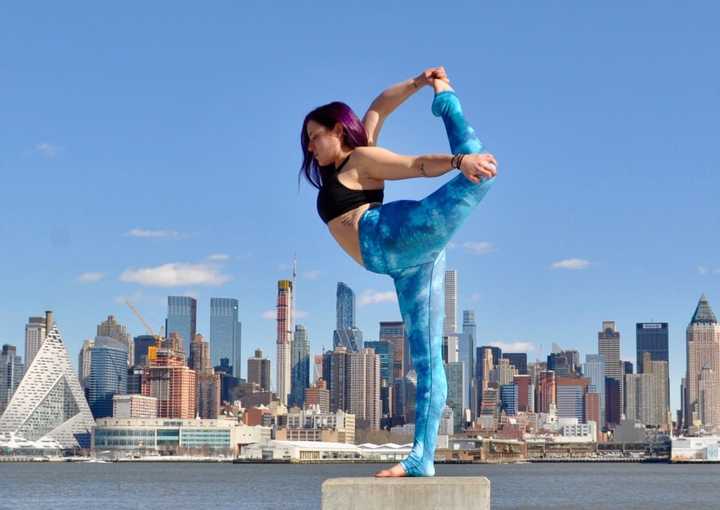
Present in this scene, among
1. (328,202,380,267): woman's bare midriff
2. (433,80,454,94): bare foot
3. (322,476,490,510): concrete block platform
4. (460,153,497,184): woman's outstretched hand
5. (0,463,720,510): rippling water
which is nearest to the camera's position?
(460,153,497,184): woman's outstretched hand

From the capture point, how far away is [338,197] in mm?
8539

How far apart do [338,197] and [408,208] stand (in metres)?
0.57

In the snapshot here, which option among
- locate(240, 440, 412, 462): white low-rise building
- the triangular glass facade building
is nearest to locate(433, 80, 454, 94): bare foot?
locate(240, 440, 412, 462): white low-rise building

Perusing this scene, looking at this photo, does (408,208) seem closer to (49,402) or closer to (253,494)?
(253,494)

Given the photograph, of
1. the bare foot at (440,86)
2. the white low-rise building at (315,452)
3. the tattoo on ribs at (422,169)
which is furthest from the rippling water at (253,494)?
the white low-rise building at (315,452)

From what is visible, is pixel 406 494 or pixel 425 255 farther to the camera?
pixel 425 255

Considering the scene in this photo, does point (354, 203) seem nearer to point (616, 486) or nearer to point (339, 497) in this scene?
point (339, 497)

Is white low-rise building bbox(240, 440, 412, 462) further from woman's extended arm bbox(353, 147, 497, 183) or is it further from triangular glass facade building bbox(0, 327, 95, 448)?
woman's extended arm bbox(353, 147, 497, 183)

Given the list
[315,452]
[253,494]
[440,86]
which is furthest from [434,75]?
[315,452]

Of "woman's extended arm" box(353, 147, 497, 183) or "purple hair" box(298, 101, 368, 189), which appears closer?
"woman's extended arm" box(353, 147, 497, 183)

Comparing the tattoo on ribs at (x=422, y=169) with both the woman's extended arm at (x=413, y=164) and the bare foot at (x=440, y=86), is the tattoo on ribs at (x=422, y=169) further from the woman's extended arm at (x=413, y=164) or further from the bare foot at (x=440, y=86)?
the bare foot at (x=440, y=86)

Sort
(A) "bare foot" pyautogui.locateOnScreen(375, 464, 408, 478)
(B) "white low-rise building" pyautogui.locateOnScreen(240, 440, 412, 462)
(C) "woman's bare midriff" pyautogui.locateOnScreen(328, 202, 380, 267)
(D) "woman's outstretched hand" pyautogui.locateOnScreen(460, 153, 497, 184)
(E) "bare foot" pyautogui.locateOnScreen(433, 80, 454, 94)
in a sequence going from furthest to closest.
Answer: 1. (B) "white low-rise building" pyautogui.locateOnScreen(240, 440, 412, 462)
2. (E) "bare foot" pyautogui.locateOnScreen(433, 80, 454, 94)
3. (C) "woman's bare midriff" pyautogui.locateOnScreen(328, 202, 380, 267)
4. (A) "bare foot" pyautogui.locateOnScreen(375, 464, 408, 478)
5. (D) "woman's outstretched hand" pyautogui.locateOnScreen(460, 153, 497, 184)

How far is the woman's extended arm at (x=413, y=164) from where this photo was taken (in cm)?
784

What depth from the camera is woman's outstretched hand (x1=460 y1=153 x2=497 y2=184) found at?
782cm
